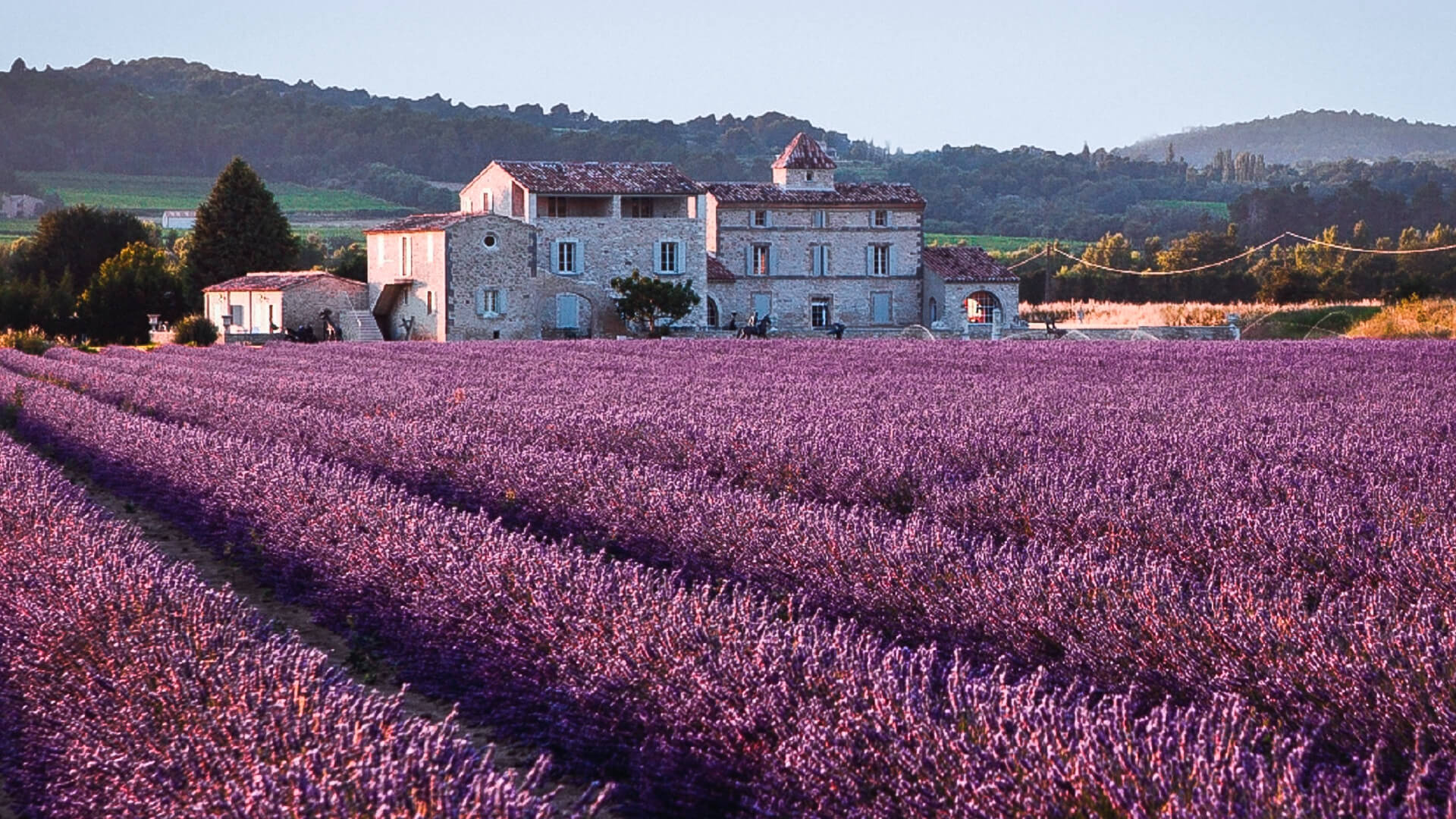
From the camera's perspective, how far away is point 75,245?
5047 centimetres

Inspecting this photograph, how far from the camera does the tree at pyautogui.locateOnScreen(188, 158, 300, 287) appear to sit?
4809 centimetres

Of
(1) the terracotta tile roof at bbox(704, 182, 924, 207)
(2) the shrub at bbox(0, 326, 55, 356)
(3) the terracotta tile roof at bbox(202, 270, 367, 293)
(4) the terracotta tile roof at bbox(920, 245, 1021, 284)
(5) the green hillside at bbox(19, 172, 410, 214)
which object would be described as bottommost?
(2) the shrub at bbox(0, 326, 55, 356)

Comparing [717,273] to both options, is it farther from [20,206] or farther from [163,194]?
[163,194]

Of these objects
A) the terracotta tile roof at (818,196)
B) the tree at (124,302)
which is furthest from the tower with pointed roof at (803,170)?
the tree at (124,302)

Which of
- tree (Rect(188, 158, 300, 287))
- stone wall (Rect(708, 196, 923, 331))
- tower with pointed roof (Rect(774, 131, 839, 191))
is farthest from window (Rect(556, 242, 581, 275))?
tree (Rect(188, 158, 300, 287))

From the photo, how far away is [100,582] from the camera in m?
4.32

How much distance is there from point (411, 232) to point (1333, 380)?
27.5 m

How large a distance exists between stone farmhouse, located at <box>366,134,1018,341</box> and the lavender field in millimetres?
26890

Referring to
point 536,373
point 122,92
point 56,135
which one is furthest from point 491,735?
point 122,92

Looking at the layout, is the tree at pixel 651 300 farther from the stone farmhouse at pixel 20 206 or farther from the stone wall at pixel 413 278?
the stone farmhouse at pixel 20 206

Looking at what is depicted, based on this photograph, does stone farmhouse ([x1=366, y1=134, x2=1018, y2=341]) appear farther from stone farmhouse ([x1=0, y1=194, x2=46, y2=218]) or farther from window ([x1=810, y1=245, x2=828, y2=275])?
stone farmhouse ([x1=0, y1=194, x2=46, y2=218])

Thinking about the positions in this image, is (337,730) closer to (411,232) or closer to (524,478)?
(524,478)

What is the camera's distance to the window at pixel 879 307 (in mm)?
44969

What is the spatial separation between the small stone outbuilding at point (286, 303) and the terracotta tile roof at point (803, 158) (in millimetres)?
13576
